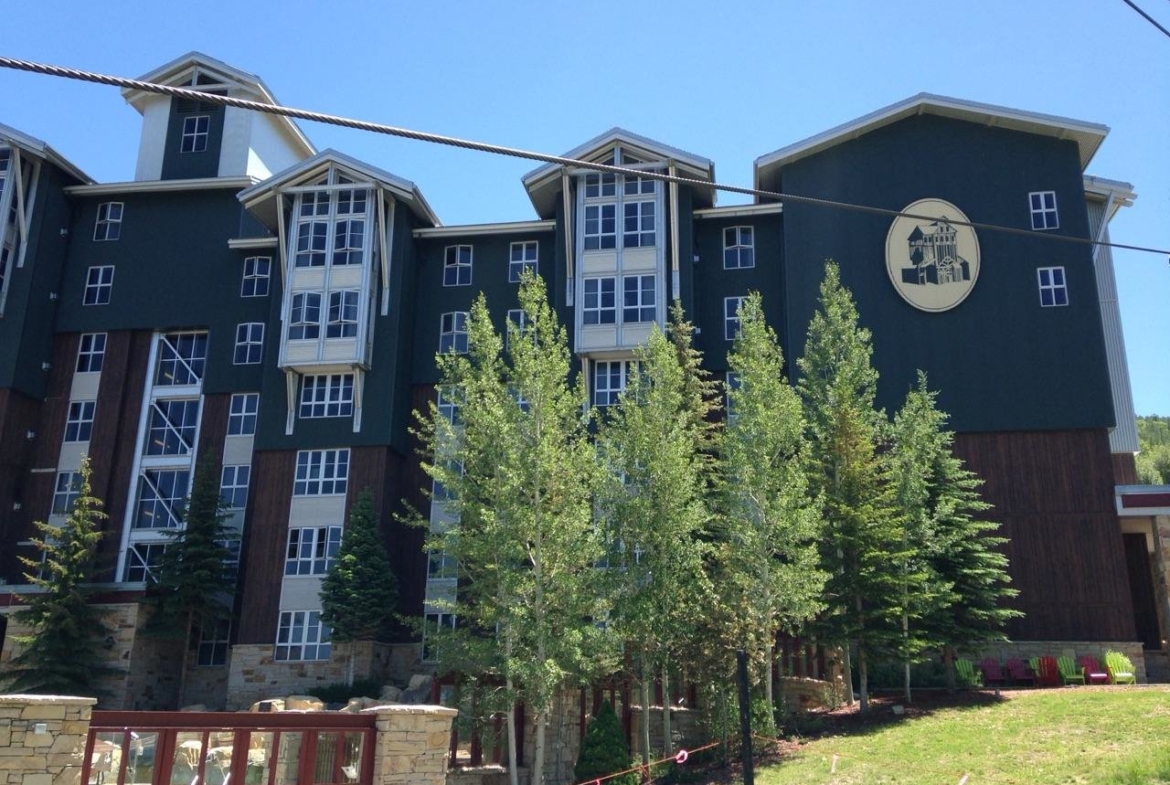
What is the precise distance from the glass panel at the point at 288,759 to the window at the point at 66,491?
29412 millimetres

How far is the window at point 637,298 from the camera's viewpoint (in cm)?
3923

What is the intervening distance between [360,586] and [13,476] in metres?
16.4

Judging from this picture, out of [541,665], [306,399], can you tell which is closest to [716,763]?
[541,665]

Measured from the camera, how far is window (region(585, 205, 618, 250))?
133 feet

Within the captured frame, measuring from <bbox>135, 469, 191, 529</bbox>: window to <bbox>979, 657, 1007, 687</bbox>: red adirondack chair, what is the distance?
2968 centimetres

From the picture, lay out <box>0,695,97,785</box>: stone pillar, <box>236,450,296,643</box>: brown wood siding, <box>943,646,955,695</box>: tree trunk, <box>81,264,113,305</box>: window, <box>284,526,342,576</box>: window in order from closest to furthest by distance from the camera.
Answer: <box>0,695,97,785</box>: stone pillar, <box>943,646,955,695</box>: tree trunk, <box>236,450,296,643</box>: brown wood siding, <box>284,526,342,576</box>: window, <box>81,264,113,305</box>: window

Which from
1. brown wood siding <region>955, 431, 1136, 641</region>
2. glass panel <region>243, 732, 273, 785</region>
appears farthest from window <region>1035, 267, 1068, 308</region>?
glass panel <region>243, 732, 273, 785</region>

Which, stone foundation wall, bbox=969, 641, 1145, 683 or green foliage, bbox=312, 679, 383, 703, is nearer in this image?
stone foundation wall, bbox=969, 641, 1145, 683

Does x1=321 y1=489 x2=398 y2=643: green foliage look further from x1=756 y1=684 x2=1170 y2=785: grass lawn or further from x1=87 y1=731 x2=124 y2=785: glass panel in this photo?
x1=87 y1=731 x2=124 y2=785: glass panel

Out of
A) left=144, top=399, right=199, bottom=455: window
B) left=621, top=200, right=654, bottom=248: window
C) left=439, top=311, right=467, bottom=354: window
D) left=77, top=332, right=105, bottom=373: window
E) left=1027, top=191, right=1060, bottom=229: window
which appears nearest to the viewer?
left=1027, top=191, right=1060, bottom=229: window

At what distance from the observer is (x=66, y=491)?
42500 mm

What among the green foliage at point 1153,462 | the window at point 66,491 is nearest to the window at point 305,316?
the window at point 66,491

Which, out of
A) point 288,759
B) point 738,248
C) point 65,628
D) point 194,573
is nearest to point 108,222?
point 194,573

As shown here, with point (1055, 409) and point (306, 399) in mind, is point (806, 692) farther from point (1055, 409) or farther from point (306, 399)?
point (306, 399)
